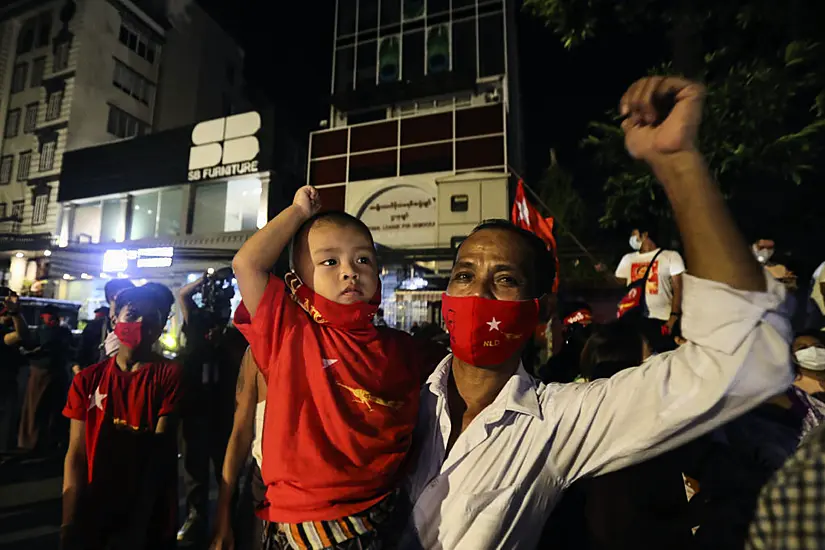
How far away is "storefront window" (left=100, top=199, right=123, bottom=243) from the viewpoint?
23406mm

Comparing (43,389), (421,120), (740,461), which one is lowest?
(43,389)

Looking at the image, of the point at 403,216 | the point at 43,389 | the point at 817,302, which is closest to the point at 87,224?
the point at 403,216

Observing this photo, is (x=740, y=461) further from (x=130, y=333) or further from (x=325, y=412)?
(x=130, y=333)

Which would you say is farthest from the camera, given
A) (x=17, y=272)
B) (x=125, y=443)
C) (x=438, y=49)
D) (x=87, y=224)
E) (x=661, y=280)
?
(x=87, y=224)

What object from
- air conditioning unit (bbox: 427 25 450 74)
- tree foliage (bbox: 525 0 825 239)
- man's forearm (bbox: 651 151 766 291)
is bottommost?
man's forearm (bbox: 651 151 766 291)

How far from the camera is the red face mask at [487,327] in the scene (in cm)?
162

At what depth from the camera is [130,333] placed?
287 centimetres

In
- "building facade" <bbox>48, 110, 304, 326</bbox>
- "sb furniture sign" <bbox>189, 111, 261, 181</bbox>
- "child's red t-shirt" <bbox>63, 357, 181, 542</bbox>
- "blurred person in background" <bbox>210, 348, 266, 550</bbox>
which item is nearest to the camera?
"blurred person in background" <bbox>210, 348, 266, 550</bbox>

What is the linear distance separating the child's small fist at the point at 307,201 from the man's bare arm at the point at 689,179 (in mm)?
1098

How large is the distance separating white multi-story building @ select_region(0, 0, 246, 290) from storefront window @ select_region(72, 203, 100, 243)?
1.03 metres

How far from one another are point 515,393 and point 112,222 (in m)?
27.0

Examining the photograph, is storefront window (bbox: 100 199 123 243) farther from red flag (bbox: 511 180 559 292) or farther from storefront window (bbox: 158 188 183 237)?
red flag (bbox: 511 180 559 292)

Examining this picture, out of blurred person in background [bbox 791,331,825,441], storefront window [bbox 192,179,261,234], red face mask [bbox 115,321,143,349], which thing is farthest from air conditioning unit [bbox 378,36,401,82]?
blurred person in background [bbox 791,331,825,441]

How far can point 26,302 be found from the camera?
31.0ft
